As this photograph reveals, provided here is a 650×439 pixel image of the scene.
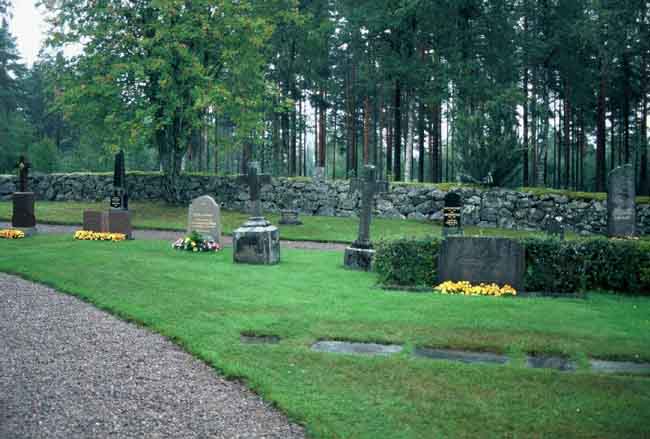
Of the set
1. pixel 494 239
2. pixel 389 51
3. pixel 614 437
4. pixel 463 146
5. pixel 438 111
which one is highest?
pixel 389 51

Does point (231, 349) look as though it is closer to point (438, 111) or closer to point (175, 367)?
point (175, 367)

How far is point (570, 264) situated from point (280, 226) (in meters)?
13.7

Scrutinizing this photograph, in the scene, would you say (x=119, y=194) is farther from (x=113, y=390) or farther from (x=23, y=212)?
(x=113, y=390)

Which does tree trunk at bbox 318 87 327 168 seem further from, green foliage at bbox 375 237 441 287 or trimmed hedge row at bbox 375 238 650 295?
trimmed hedge row at bbox 375 238 650 295

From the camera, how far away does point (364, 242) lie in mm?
13586

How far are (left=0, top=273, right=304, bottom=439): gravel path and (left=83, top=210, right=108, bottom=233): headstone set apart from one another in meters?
10.7

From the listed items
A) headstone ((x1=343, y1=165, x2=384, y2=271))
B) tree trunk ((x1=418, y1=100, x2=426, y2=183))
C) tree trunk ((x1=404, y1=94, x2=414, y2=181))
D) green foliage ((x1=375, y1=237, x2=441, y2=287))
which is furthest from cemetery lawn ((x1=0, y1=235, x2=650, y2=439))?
tree trunk ((x1=418, y1=100, x2=426, y2=183))

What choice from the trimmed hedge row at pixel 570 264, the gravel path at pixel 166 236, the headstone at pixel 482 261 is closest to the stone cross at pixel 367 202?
the trimmed hedge row at pixel 570 264

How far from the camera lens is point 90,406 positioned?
15.9 feet

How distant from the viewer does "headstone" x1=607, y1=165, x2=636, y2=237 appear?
15805 millimetres

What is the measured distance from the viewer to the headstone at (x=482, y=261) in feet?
34.2

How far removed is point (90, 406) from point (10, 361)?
168 cm

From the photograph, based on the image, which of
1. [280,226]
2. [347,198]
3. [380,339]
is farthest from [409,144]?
[380,339]

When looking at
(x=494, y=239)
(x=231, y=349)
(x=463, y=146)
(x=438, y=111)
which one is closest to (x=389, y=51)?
(x=438, y=111)
